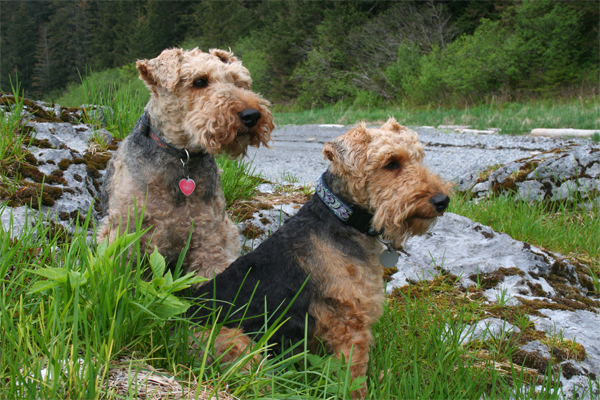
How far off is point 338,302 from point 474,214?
2876 mm

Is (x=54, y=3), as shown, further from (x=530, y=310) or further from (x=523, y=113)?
(x=530, y=310)

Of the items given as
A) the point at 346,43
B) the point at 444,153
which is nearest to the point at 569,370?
the point at 444,153

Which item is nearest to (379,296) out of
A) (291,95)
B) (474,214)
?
(474,214)

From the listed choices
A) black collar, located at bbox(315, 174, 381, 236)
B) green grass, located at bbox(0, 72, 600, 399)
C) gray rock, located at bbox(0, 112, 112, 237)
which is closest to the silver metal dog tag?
black collar, located at bbox(315, 174, 381, 236)

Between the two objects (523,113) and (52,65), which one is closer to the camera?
(523,113)

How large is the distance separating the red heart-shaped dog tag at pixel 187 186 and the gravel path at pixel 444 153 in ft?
10.6

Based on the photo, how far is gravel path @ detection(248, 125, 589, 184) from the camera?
749cm

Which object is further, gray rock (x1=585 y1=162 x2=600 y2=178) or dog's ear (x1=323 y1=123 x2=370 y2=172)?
gray rock (x1=585 y1=162 x2=600 y2=178)

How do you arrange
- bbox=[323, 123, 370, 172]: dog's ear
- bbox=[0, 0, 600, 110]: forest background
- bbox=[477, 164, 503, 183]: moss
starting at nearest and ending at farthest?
bbox=[323, 123, 370, 172]: dog's ear, bbox=[477, 164, 503, 183]: moss, bbox=[0, 0, 600, 110]: forest background

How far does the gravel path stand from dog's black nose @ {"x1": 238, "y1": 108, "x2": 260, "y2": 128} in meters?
3.16

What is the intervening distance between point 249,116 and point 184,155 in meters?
0.56

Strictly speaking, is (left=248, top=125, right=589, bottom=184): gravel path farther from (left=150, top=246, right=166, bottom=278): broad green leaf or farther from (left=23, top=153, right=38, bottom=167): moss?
(left=150, top=246, right=166, bottom=278): broad green leaf

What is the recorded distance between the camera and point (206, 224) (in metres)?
3.18

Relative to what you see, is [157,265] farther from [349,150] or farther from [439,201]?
[439,201]
